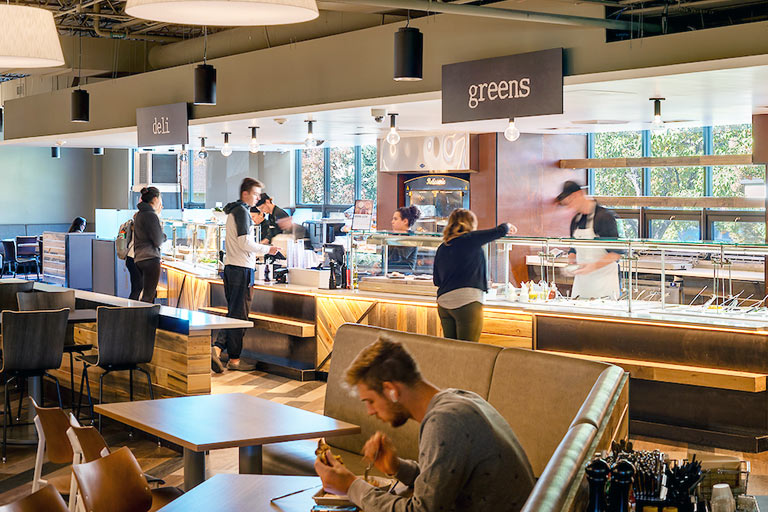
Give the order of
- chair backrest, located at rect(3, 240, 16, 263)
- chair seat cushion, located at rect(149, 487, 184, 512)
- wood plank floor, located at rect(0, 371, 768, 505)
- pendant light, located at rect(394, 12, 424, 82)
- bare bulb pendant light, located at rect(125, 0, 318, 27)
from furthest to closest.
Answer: chair backrest, located at rect(3, 240, 16, 263) → pendant light, located at rect(394, 12, 424, 82) → wood plank floor, located at rect(0, 371, 768, 505) → chair seat cushion, located at rect(149, 487, 184, 512) → bare bulb pendant light, located at rect(125, 0, 318, 27)

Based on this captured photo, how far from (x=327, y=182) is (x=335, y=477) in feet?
43.9

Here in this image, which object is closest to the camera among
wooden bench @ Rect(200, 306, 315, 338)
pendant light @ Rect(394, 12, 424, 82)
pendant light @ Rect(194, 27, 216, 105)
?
pendant light @ Rect(394, 12, 424, 82)

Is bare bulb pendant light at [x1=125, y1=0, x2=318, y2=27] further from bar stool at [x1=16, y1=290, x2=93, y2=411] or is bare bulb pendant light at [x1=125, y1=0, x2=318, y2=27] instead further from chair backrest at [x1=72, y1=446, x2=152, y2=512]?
bar stool at [x1=16, y1=290, x2=93, y2=411]

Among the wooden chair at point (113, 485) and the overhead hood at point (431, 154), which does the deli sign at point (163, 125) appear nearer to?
the overhead hood at point (431, 154)

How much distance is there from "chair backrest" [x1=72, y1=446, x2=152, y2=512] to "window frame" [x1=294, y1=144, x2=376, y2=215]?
12.4 m

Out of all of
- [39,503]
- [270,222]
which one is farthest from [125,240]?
[39,503]

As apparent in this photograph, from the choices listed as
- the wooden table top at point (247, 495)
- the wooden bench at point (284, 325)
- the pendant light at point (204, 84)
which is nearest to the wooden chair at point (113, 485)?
the wooden table top at point (247, 495)

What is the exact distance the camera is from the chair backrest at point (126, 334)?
621 centimetres

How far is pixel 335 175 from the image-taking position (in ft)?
52.5

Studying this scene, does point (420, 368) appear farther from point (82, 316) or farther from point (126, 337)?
point (82, 316)

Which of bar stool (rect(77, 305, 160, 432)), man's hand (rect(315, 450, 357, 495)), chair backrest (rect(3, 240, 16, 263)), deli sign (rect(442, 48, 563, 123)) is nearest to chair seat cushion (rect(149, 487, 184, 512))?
man's hand (rect(315, 450, 357, 495))

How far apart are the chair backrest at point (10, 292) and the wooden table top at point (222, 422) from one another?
4286 millimetres

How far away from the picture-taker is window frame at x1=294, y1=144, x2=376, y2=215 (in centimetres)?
1550

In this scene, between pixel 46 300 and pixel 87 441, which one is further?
pixel 46 300
